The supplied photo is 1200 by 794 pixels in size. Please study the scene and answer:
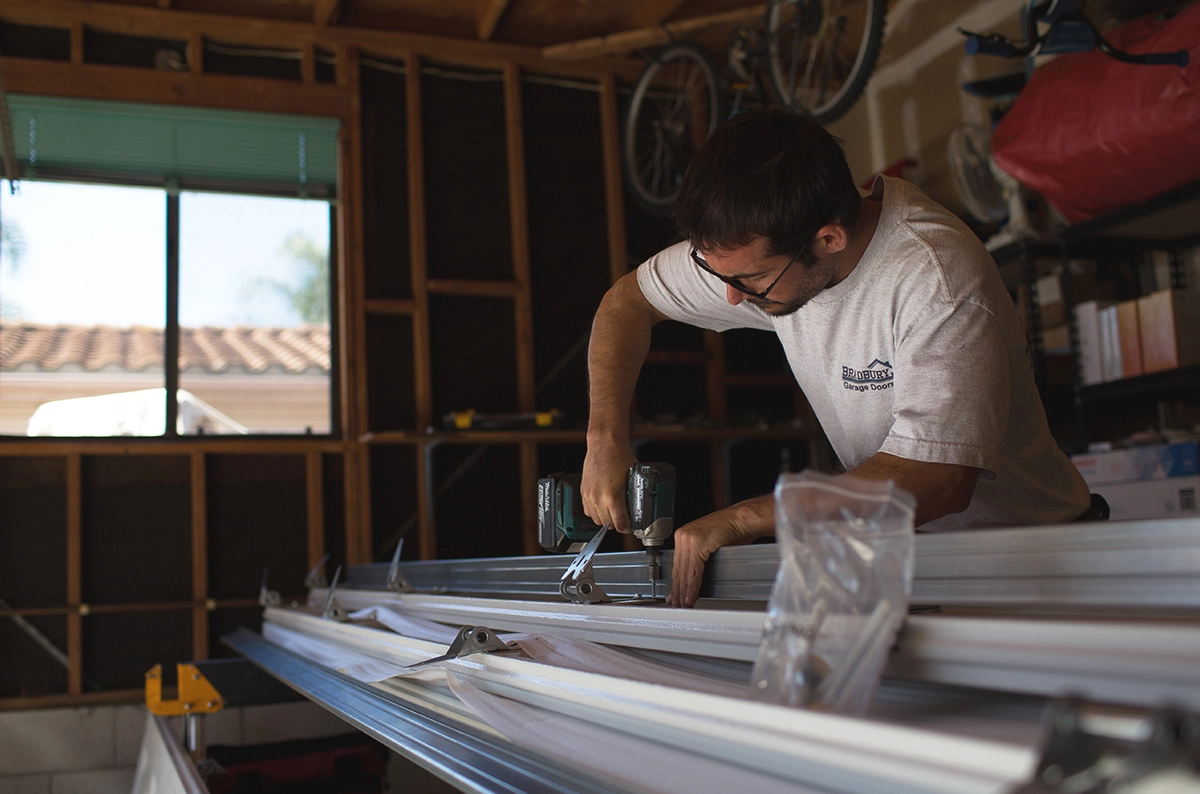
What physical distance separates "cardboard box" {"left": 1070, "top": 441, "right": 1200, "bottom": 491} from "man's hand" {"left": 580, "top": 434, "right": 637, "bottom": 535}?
1971 millimetres

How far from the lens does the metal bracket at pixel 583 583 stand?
138 centimetres

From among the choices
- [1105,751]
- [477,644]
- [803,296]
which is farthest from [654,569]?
[1105,751]

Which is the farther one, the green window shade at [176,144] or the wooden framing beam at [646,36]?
the wooden framing beam at [646,36]

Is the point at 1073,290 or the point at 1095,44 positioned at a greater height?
the point at 1095,44

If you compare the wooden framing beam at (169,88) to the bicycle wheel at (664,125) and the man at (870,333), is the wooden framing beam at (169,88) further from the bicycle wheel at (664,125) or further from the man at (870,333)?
the man at (870,333)

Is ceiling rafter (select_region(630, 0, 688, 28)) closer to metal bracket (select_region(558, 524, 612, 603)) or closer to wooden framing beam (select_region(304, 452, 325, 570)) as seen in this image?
wooden framing beam (select_region(304, 452, 325, 570))

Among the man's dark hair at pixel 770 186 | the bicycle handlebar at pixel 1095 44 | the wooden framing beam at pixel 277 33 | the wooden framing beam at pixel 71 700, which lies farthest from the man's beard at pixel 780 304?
the wooden framing beam at pixel 277 33

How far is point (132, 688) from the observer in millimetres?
4168

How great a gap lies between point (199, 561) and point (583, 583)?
3410 millimetres

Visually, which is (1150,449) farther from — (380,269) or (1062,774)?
(380,269)

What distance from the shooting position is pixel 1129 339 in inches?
126

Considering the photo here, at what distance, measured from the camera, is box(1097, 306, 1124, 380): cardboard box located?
3.25 metres

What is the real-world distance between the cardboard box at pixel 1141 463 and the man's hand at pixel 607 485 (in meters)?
1.97

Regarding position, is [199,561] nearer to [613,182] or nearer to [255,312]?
[255,312]
